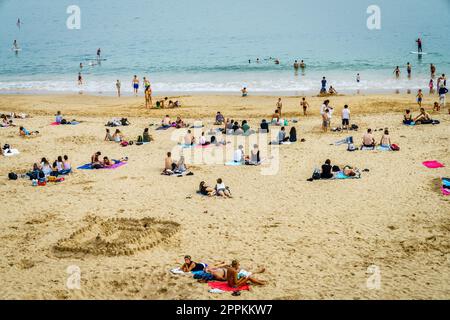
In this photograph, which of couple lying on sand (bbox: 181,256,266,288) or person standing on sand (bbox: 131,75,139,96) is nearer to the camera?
couple lying on sand (bbox: 181,256,266,288)

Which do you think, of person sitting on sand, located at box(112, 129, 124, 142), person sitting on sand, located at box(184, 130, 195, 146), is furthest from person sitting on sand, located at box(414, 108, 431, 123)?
person sitting on sand, located at box(112, 129, 124, 142)

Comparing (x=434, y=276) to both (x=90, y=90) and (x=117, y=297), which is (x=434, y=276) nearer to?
(x=117, y=297)

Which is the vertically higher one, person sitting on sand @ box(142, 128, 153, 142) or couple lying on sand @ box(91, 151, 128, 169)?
person sitting on sand @ box(142, 128, 153, 142)

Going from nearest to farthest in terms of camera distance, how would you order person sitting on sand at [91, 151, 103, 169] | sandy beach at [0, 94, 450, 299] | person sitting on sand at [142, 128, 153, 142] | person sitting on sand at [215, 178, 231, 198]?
1. sandy beach at [0, 94, 450, 299]
2. person sitting on sand at [215, 178, 231, 198]
3. person sitting on sand at [91, 151, 103, 169]
4. person sitting on sand at [142, 128, 153, 142]

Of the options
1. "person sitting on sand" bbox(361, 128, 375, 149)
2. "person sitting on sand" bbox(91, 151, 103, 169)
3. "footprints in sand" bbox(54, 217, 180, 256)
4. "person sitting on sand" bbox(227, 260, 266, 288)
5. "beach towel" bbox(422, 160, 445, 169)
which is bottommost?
"person sitting on sand" bbox(227, 260, 266, 288)

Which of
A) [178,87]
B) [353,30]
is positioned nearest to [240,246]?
[178,87]

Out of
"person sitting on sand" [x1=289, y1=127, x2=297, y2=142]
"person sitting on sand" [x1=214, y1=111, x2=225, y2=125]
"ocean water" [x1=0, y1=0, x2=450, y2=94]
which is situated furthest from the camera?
"ocean water" [x1=0, y1=0, x2=450, y2=94]

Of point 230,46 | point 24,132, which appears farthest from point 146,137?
point 230,46

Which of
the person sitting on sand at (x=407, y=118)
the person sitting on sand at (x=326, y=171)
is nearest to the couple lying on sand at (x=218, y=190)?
the person sitting on sand at (x=326, y=171)

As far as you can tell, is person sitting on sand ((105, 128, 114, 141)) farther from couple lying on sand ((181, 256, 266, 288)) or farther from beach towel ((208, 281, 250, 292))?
beach towel ((208, 281, 250, 292))
